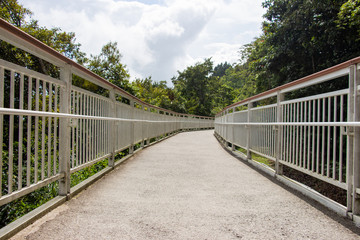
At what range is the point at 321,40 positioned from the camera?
8016mm

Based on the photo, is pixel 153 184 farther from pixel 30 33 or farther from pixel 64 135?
pixel 30 33

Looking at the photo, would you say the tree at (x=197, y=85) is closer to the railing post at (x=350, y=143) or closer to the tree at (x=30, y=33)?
the tree at (x=30, y=33)

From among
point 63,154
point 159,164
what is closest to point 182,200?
point 63,154

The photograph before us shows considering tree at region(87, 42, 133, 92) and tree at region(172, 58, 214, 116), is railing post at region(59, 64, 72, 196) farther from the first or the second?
tree at region(172, 58, 214, 116)

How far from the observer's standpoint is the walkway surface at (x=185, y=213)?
2143 millimetres

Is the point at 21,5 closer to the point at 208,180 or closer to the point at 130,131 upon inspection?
the point at 130,131

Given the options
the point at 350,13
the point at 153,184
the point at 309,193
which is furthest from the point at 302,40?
the point at 153,184

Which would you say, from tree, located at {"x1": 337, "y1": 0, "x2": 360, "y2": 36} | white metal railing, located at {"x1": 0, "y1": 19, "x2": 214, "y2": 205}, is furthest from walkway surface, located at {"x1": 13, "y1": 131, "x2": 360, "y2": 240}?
tree, located at {"x1": 337, "y1": 0, "x2": 360, "y2": 36}

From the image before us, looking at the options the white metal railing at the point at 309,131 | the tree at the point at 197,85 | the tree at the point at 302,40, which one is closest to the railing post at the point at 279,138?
the white metal railing at the point at 309,131

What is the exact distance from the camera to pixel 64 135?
9.71ft

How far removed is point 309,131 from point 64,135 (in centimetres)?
281

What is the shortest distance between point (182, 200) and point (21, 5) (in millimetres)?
19292

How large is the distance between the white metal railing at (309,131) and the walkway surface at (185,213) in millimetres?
405

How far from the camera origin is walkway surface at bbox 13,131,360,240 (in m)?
2.14
